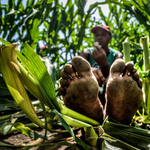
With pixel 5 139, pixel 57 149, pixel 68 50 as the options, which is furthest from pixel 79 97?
pixel 68 50

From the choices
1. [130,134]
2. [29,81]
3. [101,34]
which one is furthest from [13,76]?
[101,34]

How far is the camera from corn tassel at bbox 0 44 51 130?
406 millimetres

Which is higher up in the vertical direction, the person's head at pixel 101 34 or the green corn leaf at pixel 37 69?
the person's head at pixel 101 34

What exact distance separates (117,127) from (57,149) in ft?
0.70

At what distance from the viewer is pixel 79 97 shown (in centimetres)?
56

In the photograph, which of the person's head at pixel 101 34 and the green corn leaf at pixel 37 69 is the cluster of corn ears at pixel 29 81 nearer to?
the green corn leaf at pixel 37 69

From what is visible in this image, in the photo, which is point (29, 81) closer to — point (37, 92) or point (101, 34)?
point (37, 92)

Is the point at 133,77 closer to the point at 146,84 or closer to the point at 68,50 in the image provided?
the point at 146,84

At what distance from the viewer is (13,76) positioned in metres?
0.43

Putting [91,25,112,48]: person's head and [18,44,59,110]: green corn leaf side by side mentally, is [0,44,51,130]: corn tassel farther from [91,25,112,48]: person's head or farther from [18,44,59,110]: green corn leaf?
[91,25,112,48]: person's head

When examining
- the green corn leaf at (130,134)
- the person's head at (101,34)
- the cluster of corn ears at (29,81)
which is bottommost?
the green corn leaf at (130,134)

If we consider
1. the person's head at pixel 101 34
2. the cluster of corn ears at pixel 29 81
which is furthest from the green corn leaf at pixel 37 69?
the person's head at pixel 101 34

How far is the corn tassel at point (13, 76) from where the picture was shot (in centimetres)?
41

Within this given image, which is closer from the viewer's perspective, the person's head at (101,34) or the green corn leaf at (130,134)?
the green corn leaf at (130,134)
